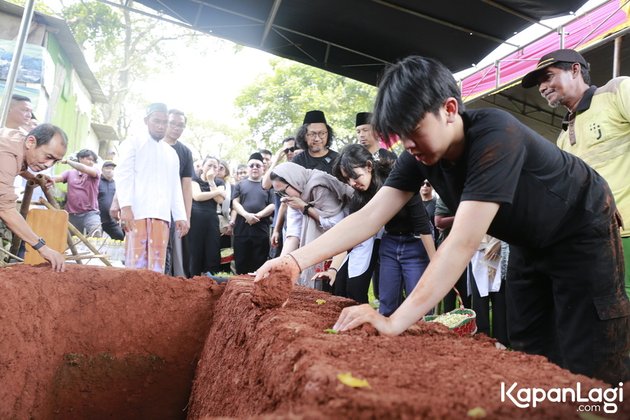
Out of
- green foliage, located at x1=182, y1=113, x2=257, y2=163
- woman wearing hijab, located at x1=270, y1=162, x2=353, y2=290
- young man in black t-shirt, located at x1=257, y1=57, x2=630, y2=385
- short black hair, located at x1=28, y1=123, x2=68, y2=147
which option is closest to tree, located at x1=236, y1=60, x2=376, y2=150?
woman wearing hijab, located at x1=270, y1=162, x2=353, y2=290

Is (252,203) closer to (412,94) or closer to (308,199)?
(308,199)

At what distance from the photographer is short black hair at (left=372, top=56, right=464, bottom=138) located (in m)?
1.71

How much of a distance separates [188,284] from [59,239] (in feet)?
6.11

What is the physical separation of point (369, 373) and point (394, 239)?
9.41 feet

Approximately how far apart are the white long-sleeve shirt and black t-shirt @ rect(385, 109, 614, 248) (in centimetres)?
320

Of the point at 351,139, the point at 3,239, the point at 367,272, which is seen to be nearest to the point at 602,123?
the point at 367,272

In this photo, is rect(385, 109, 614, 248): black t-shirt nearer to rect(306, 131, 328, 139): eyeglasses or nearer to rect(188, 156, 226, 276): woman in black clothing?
rect(306, 131, 328, 139): eyeglasses

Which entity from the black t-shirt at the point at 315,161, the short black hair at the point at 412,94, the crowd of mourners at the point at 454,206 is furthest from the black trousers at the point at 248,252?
the short black hair at the point at 412,94

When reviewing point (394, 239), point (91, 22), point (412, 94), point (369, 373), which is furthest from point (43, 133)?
point (91, 22)

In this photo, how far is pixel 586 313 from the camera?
197cm

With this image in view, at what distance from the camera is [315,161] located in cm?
485

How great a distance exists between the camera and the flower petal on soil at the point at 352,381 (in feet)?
3.42

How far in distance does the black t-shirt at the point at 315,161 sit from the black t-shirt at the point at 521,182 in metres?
2.72

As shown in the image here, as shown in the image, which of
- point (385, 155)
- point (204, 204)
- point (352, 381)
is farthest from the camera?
point (204, 204)
